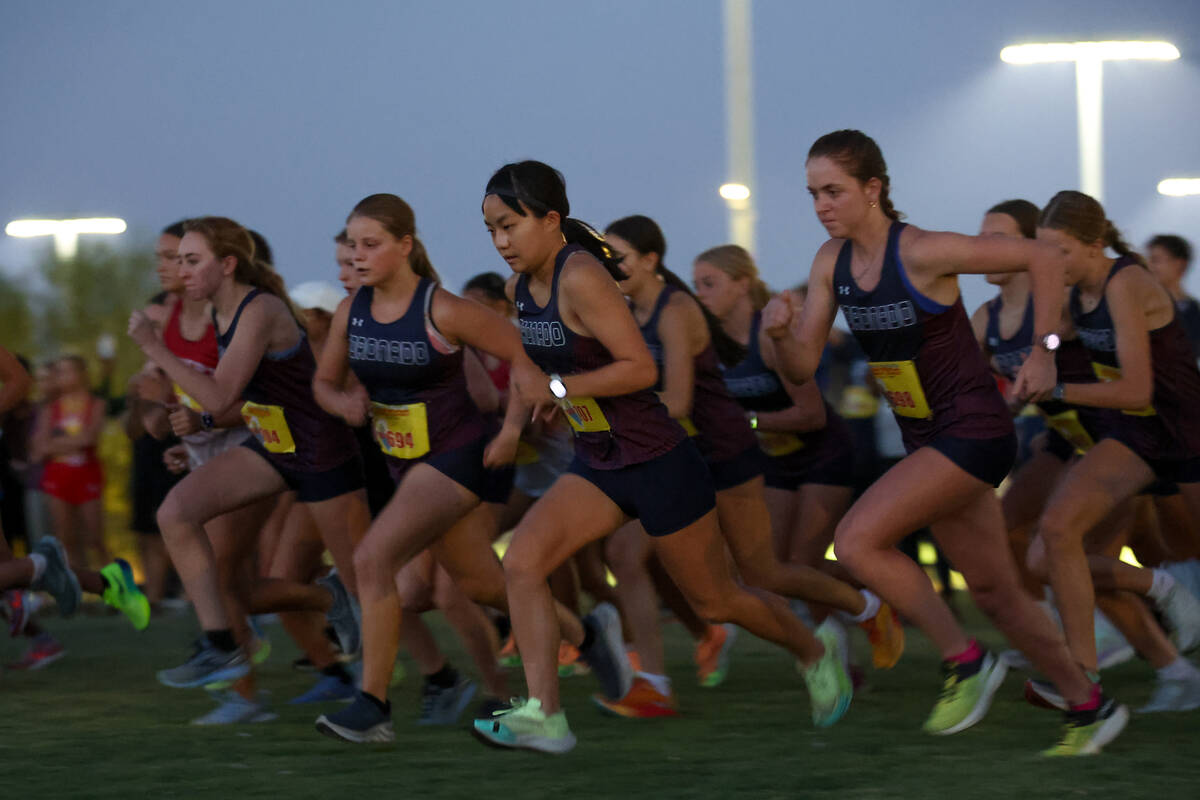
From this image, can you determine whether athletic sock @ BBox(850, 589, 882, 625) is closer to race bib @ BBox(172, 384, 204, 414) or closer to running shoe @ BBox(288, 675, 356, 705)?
running shoe @ BBox(288, 675, 356, 705)

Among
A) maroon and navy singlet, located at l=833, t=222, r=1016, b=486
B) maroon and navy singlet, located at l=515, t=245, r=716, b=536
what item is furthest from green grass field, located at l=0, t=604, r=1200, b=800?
maroon and navy singlet, located at l=833, t=222, r=1016, b=486

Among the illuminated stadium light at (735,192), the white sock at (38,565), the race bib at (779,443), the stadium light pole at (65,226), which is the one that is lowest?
the white sock at (38,565)

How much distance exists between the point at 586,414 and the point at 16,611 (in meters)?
3.58

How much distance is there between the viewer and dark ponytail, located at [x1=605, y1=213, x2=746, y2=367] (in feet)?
19.5

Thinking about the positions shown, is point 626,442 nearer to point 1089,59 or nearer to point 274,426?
point 274,426

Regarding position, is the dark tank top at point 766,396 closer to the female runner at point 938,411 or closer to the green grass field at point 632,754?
the green grass field at point 632,754

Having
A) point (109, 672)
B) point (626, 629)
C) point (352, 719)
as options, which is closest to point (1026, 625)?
point (352, 719)

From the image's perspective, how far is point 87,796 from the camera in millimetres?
4305

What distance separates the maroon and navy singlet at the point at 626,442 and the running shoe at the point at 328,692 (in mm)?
1895

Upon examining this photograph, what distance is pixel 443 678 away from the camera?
5.60 m

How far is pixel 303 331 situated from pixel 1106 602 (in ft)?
9.75

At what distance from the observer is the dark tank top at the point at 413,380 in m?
4.97

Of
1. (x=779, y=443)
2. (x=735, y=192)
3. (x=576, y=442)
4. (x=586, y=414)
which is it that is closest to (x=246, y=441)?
(x=576, y=442)

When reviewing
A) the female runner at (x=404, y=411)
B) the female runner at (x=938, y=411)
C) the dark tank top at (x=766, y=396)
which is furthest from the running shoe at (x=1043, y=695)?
the dark tank top at (x=766, y=396)
